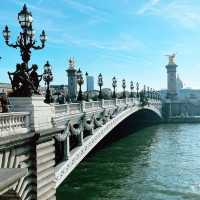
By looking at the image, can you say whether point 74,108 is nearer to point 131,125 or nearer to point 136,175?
point 136,175

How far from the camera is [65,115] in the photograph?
2419cm

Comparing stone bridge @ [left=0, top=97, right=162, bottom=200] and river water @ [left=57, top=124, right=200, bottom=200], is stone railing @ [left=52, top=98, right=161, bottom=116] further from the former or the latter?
river water @ [left=57, top=124, right=200, bottom=200]

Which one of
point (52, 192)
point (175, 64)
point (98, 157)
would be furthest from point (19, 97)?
point (175, 64)

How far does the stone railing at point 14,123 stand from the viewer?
1346 cm

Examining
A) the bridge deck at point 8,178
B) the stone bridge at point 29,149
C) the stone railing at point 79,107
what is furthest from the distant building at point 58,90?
the bridge deck at point 8,178

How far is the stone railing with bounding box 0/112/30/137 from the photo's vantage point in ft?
44.2

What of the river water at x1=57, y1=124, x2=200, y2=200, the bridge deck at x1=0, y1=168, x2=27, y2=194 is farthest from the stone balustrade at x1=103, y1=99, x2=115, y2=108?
the bridge deck at x1=0, y1=168, x2=27, y2=194

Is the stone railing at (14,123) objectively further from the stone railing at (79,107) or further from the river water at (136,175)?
the river water at (136,175)

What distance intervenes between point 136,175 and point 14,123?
1957cm

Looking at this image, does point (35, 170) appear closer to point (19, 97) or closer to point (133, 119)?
point (19, 97)

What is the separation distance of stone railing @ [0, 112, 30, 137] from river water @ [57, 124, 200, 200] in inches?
417

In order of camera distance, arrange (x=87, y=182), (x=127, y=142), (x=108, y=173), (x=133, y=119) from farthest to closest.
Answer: (x=133, y=119) < (x=127, y=142) < (x=108, y=173) < (x=87, y=182)

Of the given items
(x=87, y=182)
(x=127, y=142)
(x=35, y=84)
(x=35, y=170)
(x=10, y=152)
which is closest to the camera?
(x=10, y=152)

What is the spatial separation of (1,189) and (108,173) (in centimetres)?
2566
